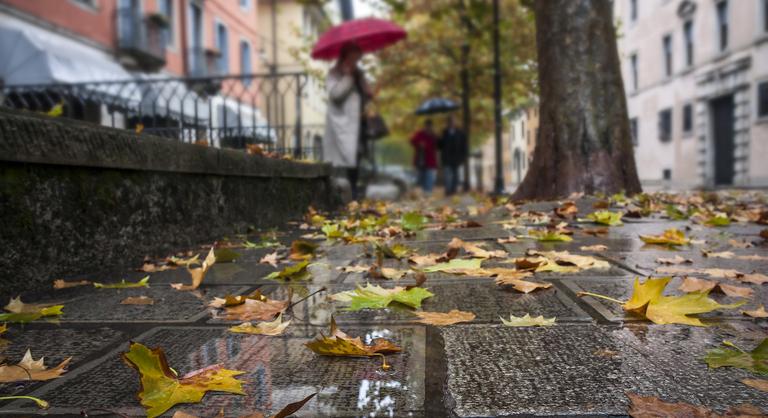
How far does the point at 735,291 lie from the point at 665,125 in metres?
26.5

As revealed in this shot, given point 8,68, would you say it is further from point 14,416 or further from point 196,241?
point 14,416

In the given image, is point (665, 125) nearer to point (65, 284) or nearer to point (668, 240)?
point (668, 240)

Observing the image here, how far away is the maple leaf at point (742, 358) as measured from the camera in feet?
4.13

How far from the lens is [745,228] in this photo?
3926mm

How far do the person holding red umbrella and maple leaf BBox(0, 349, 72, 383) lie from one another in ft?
22.0

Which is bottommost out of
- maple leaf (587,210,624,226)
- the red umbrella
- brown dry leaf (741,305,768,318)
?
brown dry leaf (741,305,768,318)

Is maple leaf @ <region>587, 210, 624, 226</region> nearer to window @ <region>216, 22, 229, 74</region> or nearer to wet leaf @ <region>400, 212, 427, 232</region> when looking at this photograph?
wet leaf @ <region>400, 212, 427, 232</region>

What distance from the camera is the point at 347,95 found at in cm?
810

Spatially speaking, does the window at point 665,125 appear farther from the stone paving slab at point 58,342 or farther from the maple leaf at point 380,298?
the stone paving slab at point 58,342

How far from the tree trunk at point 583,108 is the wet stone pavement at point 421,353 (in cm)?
340

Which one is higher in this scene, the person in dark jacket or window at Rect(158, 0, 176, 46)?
window at Rect(158, 0, 176, 46)

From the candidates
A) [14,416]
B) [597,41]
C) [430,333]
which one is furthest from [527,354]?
[597,41]

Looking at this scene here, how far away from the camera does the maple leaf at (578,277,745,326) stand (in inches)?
64.1

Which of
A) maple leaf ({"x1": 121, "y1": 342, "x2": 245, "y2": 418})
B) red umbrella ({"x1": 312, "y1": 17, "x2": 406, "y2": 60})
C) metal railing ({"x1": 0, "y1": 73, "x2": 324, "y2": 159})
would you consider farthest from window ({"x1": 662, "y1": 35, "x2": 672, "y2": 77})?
maple leaf ({"x1": 121, "y1": 342, "x2": 245, "y2": 418})
